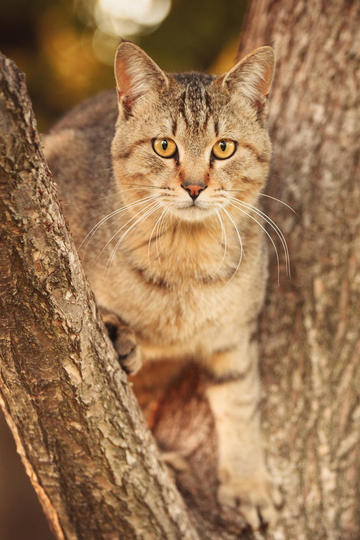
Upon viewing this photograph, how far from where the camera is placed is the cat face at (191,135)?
75.4 inches

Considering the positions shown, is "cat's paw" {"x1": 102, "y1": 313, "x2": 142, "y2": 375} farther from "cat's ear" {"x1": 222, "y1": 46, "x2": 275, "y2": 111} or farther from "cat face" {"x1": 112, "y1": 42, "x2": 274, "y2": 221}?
"cat's ear" {"x1": 222, "y1": 46, "x2": 275, "y2": 111}

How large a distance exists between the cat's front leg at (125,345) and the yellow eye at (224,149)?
2.32 ft

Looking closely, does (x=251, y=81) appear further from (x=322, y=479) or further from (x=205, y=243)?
(x=322, y=479)

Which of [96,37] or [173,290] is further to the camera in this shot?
[96,37]

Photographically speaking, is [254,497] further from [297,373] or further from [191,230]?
[191,230]

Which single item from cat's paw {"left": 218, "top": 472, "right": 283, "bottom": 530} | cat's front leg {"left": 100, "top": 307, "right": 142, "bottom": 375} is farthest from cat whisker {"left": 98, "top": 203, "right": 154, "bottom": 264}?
cat's paw {"left": 218, "top": 472, "right": 283, "bottom": 530}

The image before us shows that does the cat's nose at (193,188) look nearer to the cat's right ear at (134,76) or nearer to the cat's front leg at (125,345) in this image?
the cat's right ear at (134,76)

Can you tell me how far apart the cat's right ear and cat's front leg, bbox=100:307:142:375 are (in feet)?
2.56

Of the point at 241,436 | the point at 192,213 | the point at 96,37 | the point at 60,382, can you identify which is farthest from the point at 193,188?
the point at 96,37

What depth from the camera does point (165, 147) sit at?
1982 mm

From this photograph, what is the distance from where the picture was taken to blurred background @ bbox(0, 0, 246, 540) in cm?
368

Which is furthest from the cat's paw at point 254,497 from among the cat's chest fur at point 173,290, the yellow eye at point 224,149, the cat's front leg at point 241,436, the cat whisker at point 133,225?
the yellow eye at point 224,149

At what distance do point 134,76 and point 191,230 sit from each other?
59 cm

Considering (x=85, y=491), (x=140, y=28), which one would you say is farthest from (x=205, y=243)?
(x=140, y=28)
